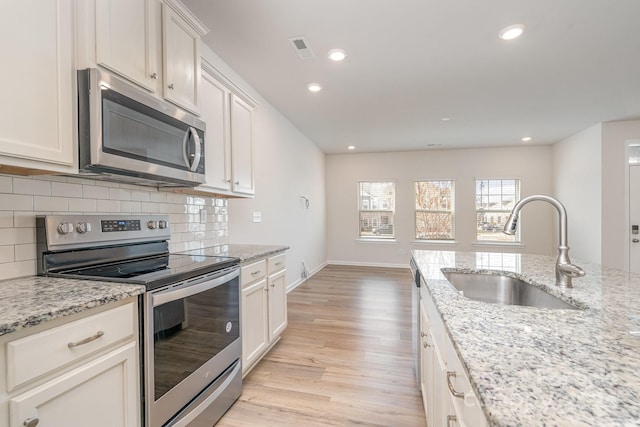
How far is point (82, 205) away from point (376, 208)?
6.00 m

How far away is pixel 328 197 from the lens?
725cm

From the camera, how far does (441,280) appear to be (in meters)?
1.46

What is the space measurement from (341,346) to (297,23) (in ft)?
8.88

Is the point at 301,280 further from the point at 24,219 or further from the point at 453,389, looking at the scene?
the point at 453,389

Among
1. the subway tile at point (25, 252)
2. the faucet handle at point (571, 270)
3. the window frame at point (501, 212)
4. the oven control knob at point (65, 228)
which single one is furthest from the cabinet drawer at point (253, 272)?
the window frame at point (501, 212)

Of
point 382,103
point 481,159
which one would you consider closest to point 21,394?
point 382,103

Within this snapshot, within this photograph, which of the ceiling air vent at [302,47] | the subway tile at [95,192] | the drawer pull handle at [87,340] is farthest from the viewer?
the ceiling air vent at [302,47]

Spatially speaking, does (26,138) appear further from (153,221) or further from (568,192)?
(568,192)

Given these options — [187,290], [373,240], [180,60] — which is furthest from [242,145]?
[373,240]

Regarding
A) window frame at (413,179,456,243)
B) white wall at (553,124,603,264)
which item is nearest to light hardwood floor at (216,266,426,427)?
window frame at (413,179,456,243)

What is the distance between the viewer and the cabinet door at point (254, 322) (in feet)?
6.99

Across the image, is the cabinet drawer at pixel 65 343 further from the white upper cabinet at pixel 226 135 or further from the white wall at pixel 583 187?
the white wall at pixel 583 187

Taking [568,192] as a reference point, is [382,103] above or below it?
above

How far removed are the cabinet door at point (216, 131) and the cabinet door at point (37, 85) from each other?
3.07 feet
